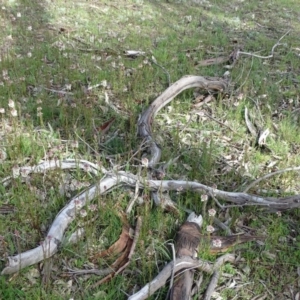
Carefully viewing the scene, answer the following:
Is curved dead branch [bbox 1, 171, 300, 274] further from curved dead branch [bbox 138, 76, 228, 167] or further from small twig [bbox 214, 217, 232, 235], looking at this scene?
curved dead branch [bbox 138, 76, 228, 167]

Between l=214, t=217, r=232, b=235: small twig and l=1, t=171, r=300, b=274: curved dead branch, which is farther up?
l=1, t=171, r=300, b=274: curved dead branch

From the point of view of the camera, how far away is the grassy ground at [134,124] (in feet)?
10.9

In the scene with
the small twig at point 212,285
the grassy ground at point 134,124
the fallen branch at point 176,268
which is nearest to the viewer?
the fallen branch at point 176,268

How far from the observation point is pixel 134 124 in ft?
16.3

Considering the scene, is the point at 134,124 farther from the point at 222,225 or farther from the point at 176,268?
the point at 176,268

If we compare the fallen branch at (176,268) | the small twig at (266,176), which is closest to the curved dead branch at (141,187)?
the small twig at (266,176)

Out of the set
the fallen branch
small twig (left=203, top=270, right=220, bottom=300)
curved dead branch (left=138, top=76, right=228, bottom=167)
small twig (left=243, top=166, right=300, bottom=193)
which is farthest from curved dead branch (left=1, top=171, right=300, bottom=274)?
small twig (left=203, top=270, right=220, bottom=300)

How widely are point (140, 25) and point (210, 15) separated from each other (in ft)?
6.66

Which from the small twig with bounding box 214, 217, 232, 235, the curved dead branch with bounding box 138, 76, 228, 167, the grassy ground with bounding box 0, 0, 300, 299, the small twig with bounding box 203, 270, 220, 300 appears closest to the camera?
the small twig with bounding box 203, 270, 220, 300

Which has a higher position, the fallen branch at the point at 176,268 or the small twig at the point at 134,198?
the small twig at the point at 134,198

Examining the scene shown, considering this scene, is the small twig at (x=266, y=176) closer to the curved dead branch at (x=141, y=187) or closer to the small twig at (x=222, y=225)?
the curved dead branch at (x=141, y=187)

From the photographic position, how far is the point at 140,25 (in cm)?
883

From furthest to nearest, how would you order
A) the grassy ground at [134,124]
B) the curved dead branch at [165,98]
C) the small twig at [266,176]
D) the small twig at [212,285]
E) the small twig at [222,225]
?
the curved dead branch at [165,98], the small twig at [266,176], the small twig at [222,225], the grassy ground at [134,124], the small twig at [212,285]

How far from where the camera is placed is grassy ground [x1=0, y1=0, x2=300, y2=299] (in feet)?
10.9
